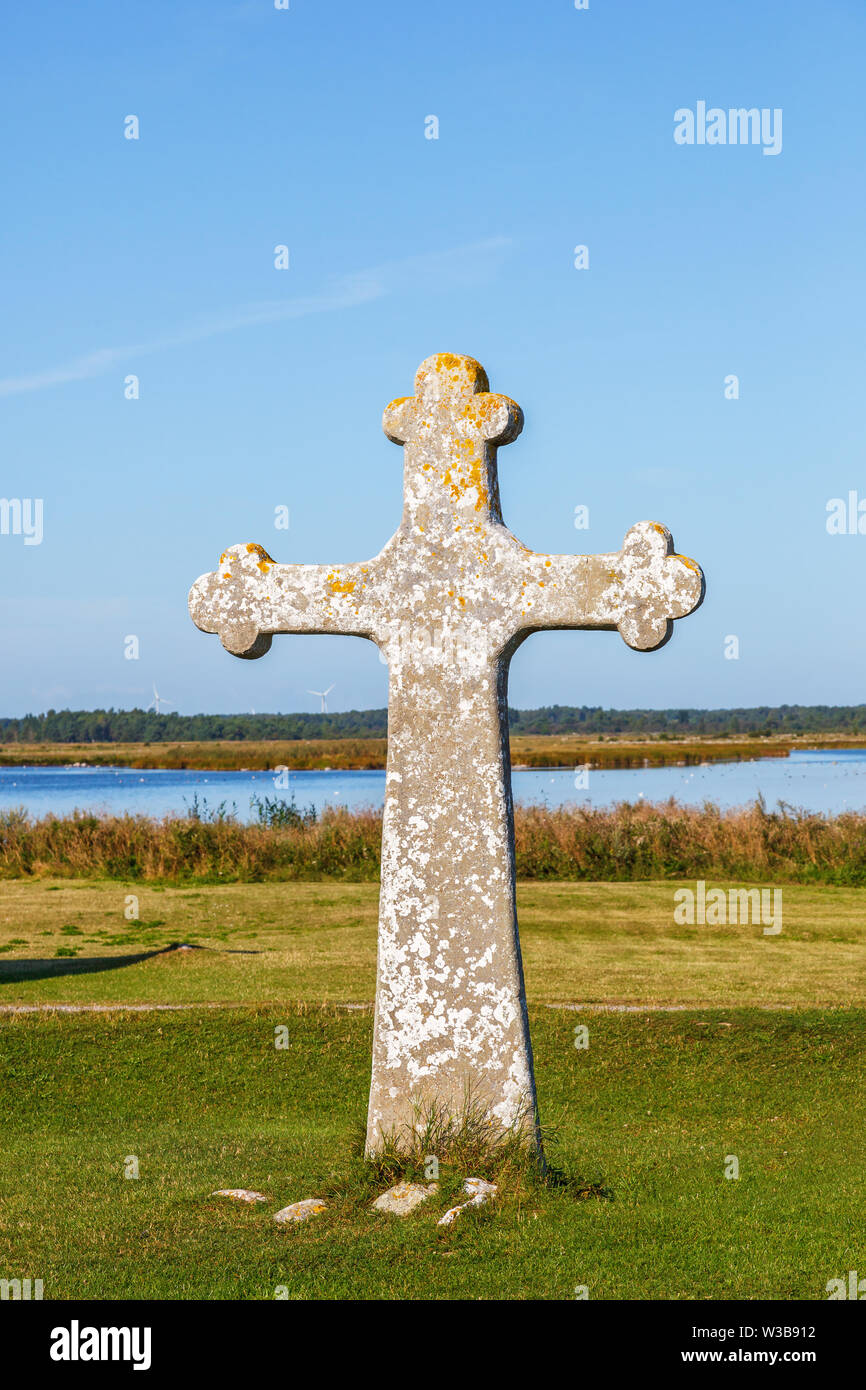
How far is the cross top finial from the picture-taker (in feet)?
19.7

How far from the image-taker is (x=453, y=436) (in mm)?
6035

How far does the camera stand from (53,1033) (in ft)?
34.3

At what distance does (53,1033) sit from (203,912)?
7.68 m

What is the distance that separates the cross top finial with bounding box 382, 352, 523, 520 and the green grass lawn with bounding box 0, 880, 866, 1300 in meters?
3.07

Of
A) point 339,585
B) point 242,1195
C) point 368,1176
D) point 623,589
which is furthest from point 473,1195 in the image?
point 339,585

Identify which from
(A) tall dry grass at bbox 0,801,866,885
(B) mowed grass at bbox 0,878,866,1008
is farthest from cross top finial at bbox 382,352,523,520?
(A) tall dry grass at bbox 0,801,866,885

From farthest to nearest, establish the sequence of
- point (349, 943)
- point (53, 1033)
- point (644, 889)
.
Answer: point (644, 889), point (349, 943), point (53, 1033)

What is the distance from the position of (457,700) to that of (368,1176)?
2.16 m

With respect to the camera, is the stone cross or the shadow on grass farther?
the shadow on grass

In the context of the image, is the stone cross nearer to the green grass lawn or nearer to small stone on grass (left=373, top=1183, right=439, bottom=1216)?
small stone on grass (left=373, top=1183, right=439, bottom=1216)

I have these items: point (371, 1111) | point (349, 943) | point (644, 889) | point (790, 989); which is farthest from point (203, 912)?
point (371, 1111)

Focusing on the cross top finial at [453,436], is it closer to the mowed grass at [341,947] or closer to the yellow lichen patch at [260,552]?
the yellow lichen patch at [260,552]
